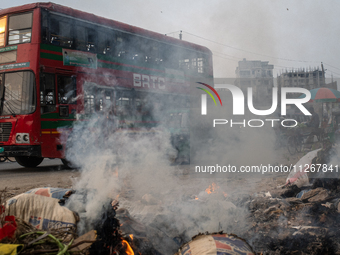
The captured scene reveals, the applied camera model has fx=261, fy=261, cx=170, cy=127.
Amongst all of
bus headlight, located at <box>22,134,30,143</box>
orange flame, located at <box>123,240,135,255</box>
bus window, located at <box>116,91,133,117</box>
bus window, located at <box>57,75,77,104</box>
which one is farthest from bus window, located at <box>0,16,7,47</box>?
orange flame, located at <box>123,240,135,255</box>

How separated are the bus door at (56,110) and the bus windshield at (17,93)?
0.25 m

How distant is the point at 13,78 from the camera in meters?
6.59

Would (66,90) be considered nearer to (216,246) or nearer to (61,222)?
(61,222)

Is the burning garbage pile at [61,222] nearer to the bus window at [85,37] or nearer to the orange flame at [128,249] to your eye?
the orange flame at [128,249]

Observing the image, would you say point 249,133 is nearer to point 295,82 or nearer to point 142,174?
point 142,174

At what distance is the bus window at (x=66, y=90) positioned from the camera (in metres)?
6.81

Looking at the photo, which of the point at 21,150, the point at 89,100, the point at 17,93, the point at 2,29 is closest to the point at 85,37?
the point at 89,100

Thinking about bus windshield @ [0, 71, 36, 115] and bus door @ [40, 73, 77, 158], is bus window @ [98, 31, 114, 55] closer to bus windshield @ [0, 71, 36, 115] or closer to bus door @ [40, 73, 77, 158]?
bus door @ [40, 73, 77, 158]

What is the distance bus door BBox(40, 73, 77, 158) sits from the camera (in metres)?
6.54

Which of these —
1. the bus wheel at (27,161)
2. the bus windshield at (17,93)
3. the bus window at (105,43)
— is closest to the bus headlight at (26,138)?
the bus windshield at (17,93)

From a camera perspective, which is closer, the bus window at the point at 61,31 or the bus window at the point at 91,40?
the bus window at the point at 61,31

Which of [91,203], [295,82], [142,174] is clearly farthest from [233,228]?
[295,82]

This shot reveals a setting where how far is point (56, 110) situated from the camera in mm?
6727

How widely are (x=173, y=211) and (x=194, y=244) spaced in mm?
1171
